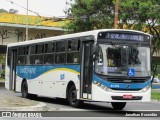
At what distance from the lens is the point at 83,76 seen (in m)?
19.2

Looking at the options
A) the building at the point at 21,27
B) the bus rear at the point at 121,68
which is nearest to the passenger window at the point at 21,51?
the bus rear at the point at 121,68

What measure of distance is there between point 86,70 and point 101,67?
1.14m

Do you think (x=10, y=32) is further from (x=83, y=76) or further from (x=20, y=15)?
(x=83, y=76)

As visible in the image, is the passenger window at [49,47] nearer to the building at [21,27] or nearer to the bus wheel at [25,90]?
the bus wheel at [25,90]

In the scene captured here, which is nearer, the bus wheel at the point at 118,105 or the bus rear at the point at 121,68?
the bus rear at the point at 121,68

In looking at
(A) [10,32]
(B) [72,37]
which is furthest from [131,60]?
(A) [10,32]

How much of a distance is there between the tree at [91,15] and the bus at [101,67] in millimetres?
15333

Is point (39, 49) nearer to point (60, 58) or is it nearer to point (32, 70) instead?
point (32, 70)

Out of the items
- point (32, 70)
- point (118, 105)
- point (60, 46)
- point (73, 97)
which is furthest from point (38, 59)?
point (118, 105)

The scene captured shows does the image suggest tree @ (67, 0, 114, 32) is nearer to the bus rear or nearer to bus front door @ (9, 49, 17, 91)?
bus front door @ (9, 49, 17, 91)

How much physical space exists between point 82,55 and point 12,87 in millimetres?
9407

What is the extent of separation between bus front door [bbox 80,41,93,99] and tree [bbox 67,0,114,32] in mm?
17770

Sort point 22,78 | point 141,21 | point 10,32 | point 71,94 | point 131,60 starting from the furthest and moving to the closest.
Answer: point 10,32
point 141,21
point 22,78
point 71,94
point 131,60

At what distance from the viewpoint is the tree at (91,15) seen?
37406 mm
